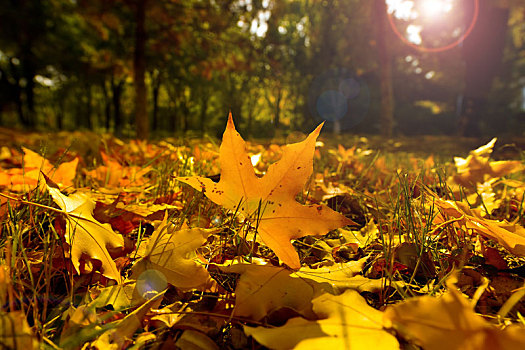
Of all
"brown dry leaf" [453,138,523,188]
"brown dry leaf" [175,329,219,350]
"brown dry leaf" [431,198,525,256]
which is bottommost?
"brown dry leaf" [175,329,219,350]

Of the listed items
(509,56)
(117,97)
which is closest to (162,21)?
(117,97)

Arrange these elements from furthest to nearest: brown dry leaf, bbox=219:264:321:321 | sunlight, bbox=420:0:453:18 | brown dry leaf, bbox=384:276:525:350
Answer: sunlight, bbox=420:0:453:18 → brown dry leaf, bbox=219:264:321:321 → brown dry leaf, bbox=384:276:525:350

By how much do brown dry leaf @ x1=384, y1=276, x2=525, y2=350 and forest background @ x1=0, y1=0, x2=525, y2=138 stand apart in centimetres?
305

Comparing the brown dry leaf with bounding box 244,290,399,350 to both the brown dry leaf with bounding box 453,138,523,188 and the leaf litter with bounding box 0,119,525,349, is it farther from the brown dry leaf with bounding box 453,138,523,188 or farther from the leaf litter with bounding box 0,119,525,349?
the brown dry leaf with bounding box 453,138,523,188

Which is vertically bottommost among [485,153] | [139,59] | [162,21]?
[485,153]

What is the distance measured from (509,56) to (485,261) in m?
24.1

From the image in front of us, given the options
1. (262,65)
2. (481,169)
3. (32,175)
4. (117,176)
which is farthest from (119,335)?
(262,65)

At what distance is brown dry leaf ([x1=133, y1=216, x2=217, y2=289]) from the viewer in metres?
0.50

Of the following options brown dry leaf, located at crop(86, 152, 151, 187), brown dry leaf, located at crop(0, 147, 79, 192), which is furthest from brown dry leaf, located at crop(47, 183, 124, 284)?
brown dry leaf, located at crop(86, 152, 151, 187)

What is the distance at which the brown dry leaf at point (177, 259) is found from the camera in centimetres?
50

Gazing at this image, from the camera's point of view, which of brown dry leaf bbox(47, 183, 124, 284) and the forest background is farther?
the forest background

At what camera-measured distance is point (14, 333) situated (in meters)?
0.32

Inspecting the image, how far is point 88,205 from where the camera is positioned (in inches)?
24.0

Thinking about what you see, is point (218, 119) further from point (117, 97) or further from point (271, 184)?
point (271, 184)
